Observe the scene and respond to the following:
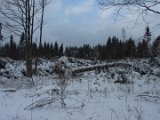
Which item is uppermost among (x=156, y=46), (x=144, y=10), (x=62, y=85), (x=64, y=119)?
(x=144, y=10)

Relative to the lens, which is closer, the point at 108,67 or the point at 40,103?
the point at 40,103

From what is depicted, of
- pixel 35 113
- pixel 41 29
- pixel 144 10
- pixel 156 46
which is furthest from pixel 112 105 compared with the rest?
pixel 41 29

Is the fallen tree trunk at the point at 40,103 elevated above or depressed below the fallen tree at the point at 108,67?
below

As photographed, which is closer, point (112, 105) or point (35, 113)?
point (35, 113)

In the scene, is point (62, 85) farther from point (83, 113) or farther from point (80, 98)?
point (83, 113)

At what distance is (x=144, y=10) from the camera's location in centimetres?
1185

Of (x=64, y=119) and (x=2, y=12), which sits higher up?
(x=2, y=12)

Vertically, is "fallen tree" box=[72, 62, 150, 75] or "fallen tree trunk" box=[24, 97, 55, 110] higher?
"fallen tree" box=[72, 62, 150, 75]

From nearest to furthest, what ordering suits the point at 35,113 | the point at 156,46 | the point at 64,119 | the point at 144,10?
the point at 64,119 < the point at 35,113 < the point at 144,10 < the point at 156,46

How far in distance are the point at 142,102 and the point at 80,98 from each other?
136 cm

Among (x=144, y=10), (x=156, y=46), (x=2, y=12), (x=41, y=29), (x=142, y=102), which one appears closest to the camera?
(x=142, y=102)

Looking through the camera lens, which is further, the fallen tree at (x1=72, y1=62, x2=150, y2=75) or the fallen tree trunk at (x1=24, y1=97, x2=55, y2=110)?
the fallen tree at (x1=72, y1=62, x2=150, y2=75)

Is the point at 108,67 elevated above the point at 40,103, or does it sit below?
above

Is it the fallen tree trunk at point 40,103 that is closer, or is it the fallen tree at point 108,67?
the fallen tree trunk at point 40,103
